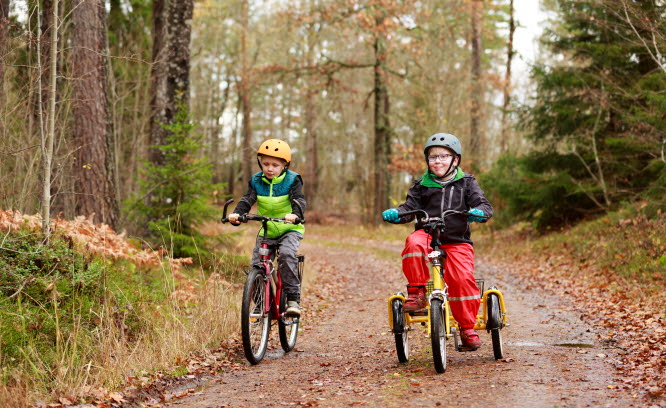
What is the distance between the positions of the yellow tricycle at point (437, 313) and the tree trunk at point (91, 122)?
6.02 meters

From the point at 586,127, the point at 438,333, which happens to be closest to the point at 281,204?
the point at 438,333

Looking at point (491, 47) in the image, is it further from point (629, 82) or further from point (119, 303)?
point (119, 303)

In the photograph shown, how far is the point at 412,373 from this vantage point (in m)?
5.66

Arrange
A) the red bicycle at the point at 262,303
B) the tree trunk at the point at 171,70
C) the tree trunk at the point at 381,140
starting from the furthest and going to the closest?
the tree trunk at the point at 381,140, the tree trunk at the point at 171,70, the red bicycle at the point at 262,303

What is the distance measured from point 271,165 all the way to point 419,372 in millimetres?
2626

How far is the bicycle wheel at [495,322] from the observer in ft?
19.2

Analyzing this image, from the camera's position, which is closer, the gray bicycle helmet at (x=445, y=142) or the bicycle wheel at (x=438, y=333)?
the bicycle wheel at (x=438, y=333)

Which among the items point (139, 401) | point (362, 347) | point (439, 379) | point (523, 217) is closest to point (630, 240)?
point (523, 217)

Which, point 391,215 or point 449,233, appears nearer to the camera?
point 391,215

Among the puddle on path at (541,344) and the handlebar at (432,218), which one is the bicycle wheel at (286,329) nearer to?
the handlebar at (432,218)

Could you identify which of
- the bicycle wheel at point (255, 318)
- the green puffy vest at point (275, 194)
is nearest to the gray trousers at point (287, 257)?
the green puffy vest at point (275, 194)

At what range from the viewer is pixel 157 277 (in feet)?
29.2

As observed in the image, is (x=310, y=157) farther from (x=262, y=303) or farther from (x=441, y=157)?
(x=441, y=157)

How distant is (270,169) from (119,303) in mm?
2127
